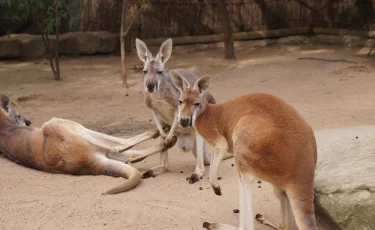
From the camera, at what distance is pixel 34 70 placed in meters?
11.4

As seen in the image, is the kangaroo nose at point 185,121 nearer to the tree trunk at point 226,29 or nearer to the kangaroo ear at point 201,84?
the kangaroo ear at point 201,84

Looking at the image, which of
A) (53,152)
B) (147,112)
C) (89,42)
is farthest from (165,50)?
(89,42)

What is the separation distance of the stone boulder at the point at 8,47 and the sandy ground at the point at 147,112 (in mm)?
326

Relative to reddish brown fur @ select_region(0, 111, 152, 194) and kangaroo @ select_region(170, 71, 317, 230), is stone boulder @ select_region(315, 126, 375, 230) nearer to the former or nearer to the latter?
kangaroo @ select_region(170, 71, 317, 230)

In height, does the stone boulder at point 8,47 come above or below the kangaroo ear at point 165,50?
below

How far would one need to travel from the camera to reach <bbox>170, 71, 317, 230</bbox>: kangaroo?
3615 mm

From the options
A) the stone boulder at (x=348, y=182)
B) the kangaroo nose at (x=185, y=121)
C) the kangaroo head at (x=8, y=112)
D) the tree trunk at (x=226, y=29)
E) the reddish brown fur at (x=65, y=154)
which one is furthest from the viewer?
the tree trunk at (x=226, y=29)

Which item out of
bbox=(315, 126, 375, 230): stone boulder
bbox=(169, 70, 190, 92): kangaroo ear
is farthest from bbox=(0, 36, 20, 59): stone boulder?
bbox=(315, 126, 375, 230): stone boulder

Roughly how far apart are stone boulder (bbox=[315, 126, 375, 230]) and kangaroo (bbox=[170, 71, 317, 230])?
298 mm

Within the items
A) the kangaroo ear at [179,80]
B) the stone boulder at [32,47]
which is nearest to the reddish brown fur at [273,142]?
the kangaroo ear at [179,80]

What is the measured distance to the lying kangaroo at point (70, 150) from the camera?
5.57 meters

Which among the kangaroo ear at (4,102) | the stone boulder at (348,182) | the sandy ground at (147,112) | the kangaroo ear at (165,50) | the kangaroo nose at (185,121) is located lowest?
the sandy ground at (147,112)

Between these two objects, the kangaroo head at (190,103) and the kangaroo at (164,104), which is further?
the kangaroo at (164,104)

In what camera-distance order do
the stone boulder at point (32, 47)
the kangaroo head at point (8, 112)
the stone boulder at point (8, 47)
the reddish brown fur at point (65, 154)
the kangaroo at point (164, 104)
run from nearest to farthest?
1. the reddish brown fur at point (65, 154)
2. the kangaroo at point (164, 104)
3. the kangaroo head at point (8, 112)
4. the stone boulder at point (8, 47)
5. the stone boulder at point (32, 47)
